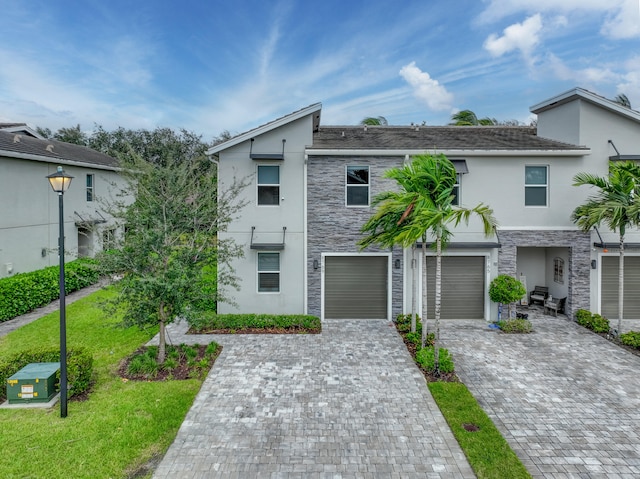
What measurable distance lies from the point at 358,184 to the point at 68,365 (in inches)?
395

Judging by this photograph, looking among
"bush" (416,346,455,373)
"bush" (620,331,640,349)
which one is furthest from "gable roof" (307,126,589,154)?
"bush" (416,346,455,373)

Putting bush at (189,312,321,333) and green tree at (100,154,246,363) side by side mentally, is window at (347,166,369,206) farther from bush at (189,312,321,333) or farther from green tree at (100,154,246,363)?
green tree at (100,154,246,363)

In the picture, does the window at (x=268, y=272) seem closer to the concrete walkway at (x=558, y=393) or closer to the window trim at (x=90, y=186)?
the concrete walkway at (x=558, y=393)

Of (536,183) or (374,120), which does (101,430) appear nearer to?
(536,183)

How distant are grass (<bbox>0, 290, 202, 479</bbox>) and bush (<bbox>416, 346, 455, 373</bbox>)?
5614 mm

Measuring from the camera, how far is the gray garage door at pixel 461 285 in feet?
43.5

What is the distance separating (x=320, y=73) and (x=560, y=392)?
2045 cm

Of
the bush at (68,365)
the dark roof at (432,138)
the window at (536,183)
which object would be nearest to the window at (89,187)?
the dark roof at (432,138)

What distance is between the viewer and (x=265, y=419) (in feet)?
22.6

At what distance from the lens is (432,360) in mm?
8938

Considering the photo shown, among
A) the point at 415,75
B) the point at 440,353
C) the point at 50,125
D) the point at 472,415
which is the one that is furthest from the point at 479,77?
the point at 50,125

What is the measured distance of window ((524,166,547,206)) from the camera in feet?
43.0

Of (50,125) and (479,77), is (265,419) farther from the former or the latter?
(50,125)

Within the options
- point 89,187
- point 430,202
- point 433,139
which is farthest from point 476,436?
point 89,187
